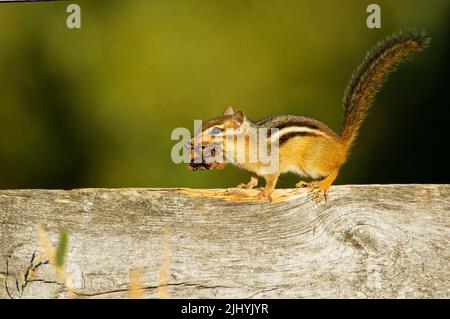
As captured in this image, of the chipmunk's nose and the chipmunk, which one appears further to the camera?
the chipmunk

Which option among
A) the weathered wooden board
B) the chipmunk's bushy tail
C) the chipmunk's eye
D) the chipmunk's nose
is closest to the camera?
the weathered wooden board

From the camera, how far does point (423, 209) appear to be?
1608 mm

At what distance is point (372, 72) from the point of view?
2600mm

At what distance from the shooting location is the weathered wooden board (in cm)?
155

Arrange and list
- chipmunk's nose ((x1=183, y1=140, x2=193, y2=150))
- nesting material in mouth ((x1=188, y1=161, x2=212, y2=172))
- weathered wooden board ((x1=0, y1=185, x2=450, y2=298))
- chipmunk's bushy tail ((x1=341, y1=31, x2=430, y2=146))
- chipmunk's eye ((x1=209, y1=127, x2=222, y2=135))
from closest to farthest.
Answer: weathered wooden board ((x1=0, y1=185, x2=450, y2=298)) → nesting material in mouth ((x1=188, y1=161, x2=212, y2=172)) → chipmunk's nose ((x1=183, y1=140, x2=193, y2=150)) → chipmunk's bushy tail ((x1=341, y1=31, x2=430, y2=146)) → chipmunk's eye ((x1=209, y1=127, x2=222, y2=135))

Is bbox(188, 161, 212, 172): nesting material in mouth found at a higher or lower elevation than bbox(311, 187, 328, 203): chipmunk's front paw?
higher

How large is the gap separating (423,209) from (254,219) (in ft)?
1.48

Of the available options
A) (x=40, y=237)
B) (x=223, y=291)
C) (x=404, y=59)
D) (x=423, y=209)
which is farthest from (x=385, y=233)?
(x=404, y=59)

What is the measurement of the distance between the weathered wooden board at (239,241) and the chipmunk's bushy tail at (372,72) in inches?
36.1

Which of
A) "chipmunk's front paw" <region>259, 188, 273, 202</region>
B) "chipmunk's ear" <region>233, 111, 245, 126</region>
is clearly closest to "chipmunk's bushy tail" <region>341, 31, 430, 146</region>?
"chipmunk's ear" <region>233, 111, 245, 126</region>

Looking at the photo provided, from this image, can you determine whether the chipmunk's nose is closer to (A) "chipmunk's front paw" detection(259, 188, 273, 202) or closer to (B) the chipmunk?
(B) the chipmunk

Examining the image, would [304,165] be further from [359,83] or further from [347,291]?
[347,291]

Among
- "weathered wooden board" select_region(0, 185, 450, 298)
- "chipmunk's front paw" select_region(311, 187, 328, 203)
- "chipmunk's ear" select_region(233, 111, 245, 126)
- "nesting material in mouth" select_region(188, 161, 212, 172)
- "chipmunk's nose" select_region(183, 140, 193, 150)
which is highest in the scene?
"chipmunk's ear" select_region(233, 111, 245, 126)

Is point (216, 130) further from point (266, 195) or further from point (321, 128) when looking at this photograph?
point (266, 195)
